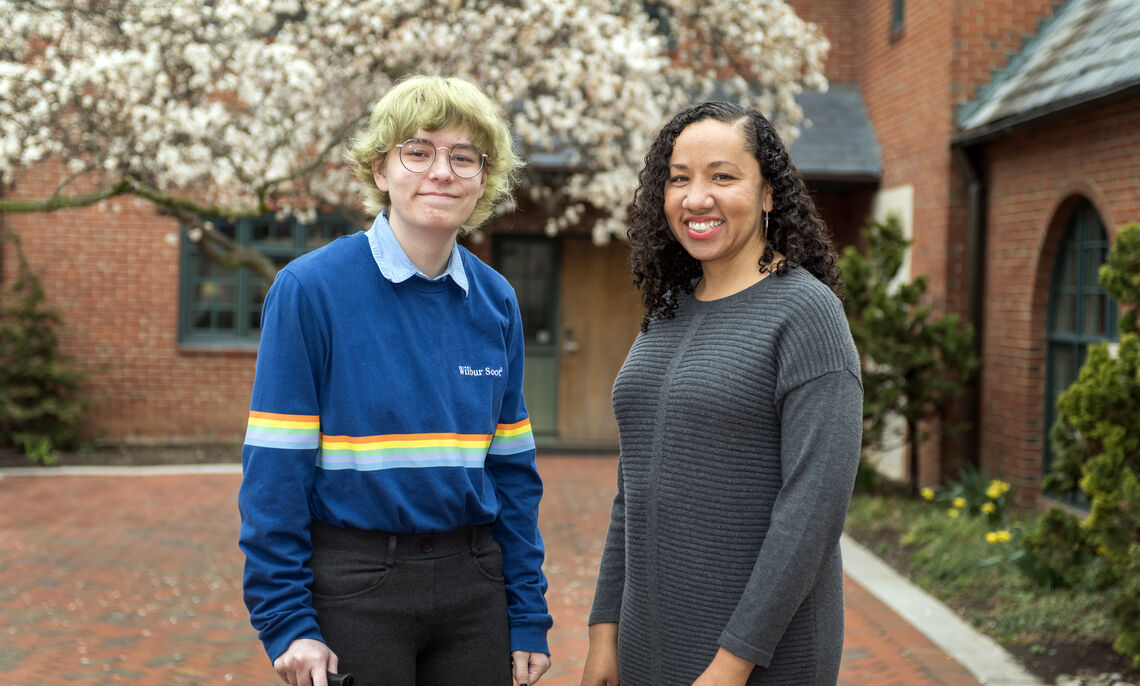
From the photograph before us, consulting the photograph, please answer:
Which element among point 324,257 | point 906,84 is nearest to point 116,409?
point 906,84

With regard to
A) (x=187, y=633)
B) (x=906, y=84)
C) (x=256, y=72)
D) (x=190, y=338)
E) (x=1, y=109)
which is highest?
(x=906, y=84)

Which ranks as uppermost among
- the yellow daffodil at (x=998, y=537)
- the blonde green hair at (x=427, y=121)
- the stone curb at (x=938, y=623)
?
the blonde green hair at (x=427, y=121)

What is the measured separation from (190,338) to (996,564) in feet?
30.6

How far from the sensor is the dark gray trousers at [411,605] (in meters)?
2.18

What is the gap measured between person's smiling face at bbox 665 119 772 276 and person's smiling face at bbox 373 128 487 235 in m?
0.45

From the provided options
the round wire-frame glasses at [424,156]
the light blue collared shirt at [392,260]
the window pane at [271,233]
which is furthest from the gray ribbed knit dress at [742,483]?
the window pane at [271,233]

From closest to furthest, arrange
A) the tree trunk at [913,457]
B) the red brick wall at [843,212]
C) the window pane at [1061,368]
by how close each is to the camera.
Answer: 1. the window pane at [1061,368]
2. the tree trunk at [913,457]
3. the red brick wall at [843,212]

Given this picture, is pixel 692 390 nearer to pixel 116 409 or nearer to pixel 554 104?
pixel 554 104

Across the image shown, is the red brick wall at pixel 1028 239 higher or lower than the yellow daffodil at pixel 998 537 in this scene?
higher

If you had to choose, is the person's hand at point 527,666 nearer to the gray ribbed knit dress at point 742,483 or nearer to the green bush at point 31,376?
the gray ribbed knit dress at point 742,483

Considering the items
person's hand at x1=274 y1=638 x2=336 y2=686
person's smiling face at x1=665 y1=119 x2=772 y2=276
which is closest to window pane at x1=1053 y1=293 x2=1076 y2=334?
person's smiling face at x1=665 y1=119 x2=772 y2=276

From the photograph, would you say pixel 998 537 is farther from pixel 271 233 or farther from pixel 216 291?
pixel 216 291

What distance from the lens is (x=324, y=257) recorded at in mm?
2223

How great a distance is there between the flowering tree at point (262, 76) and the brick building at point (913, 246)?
2.07 m
